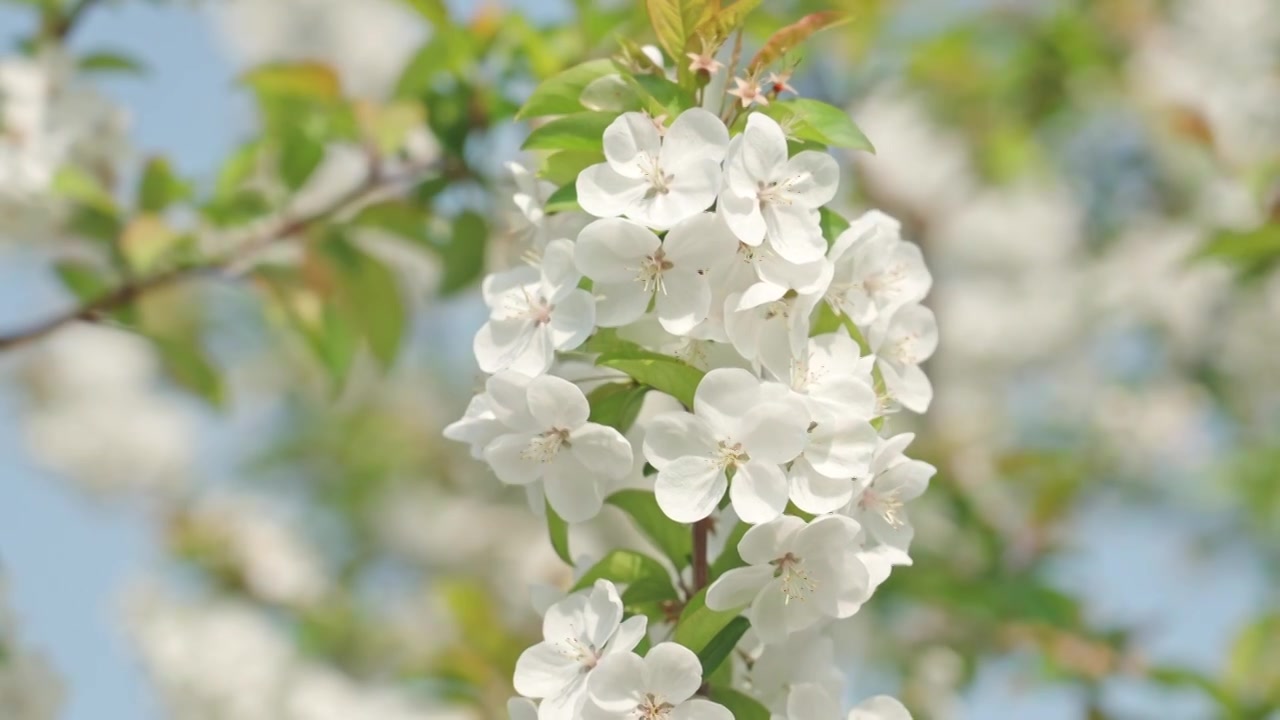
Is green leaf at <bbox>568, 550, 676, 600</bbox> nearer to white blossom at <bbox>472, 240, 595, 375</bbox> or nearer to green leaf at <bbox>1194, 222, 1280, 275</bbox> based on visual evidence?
white blossom at <bbox>472, 240, 595, 375</bbox>

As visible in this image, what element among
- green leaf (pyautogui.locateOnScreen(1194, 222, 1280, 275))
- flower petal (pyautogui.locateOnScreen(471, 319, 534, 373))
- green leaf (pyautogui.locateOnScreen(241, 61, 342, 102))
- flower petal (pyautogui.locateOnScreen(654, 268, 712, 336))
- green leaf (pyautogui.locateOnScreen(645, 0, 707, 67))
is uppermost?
green leaf (pyautogui.locateOnScreen(1194, 222, 1280, 275))

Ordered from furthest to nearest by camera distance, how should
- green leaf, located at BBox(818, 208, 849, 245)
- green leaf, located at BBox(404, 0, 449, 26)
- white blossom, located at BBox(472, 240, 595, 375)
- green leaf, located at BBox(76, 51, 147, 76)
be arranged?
green leaf, located at BBox(76, 51, 147, 76) < green leaf, located at BBox(404, 0, 449, 26) < green leaf, located at BBox(818, 208, 849, 245) < white blossom, located at BBox(472, 240, 595, 375)

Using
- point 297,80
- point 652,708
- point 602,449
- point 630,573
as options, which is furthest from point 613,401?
point 297,80

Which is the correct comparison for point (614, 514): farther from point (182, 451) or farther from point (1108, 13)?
point (182, 451)

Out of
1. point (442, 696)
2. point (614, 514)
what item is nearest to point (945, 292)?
point (614, 514)

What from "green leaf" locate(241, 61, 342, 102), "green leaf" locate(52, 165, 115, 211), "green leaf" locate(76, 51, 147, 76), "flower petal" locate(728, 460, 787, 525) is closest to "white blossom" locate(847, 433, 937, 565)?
"flower petal" locate(728, 460, 787, 525)
